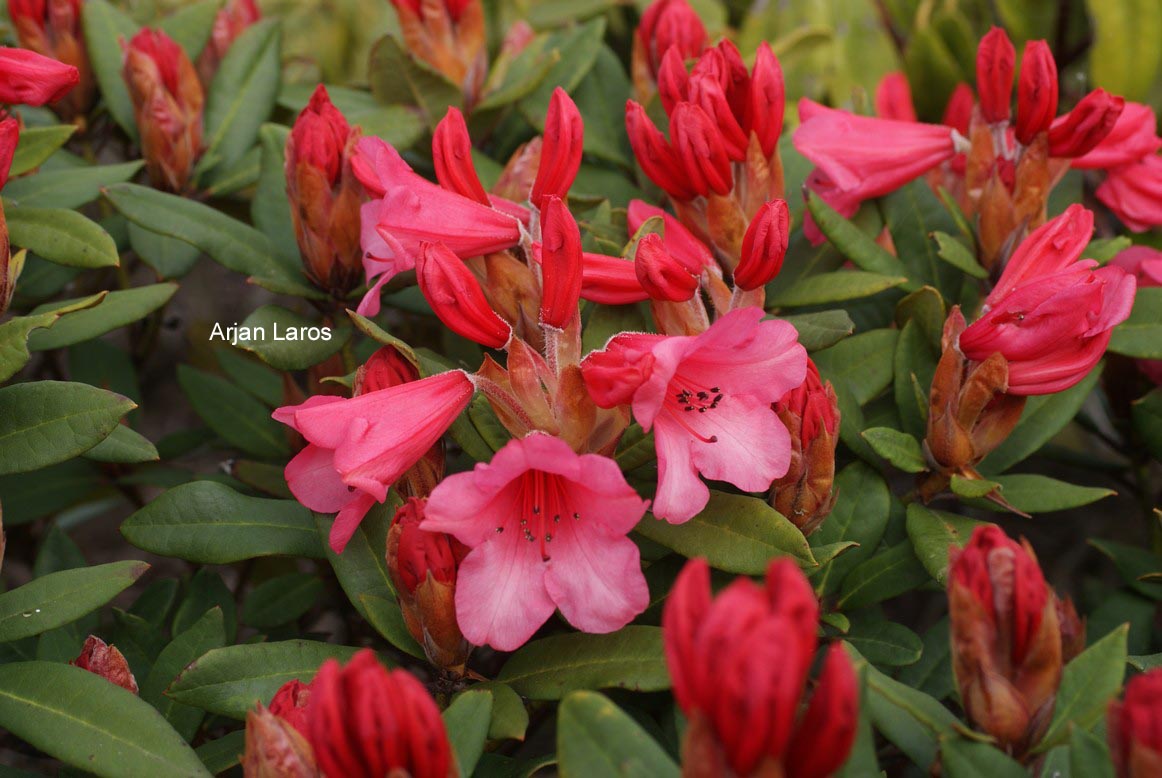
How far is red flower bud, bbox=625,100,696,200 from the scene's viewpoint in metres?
1.36

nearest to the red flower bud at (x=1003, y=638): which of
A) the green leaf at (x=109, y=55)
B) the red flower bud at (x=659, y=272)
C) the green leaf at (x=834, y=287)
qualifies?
the red flower bud at (x=659, y=272)

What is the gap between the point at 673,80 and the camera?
1.43 meters

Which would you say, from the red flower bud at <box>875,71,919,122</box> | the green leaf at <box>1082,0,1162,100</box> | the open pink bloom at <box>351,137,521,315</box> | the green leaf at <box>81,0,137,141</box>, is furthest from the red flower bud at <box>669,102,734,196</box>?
the green leaf at <box>1082,0,1162,100</box>

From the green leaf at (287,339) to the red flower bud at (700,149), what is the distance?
1.70 feet

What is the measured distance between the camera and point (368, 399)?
1.15 meters

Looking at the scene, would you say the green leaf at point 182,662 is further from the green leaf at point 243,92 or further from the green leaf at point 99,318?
the green leaf at point 243,92

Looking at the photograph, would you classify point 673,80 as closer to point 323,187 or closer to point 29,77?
point 323,187

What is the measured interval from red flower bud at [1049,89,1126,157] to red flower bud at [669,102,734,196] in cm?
48

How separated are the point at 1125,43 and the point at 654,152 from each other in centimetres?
133

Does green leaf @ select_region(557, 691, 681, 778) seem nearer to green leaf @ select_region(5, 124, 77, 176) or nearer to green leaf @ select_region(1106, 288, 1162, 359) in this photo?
green leaf @ select_region(1106, 288, 1162, 359)

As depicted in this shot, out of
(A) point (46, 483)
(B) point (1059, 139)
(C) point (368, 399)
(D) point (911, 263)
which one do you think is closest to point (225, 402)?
(A) point (46, 483)

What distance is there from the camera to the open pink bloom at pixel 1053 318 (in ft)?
3.95

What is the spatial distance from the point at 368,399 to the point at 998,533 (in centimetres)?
63

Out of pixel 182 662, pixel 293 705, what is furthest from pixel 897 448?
pixel 182 662
